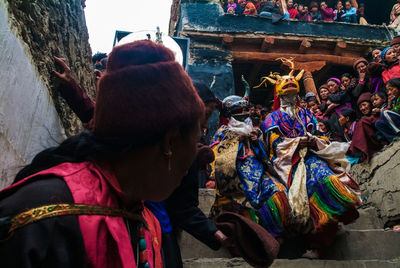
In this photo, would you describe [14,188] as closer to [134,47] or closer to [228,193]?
[134,47]

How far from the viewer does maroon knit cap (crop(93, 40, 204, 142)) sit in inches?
32.4

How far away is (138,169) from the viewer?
89 centimetres

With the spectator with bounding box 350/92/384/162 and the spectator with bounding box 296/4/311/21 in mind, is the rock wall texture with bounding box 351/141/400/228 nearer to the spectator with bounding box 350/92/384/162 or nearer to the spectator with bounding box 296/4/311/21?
the spectator with bounding box 350/92/384/162

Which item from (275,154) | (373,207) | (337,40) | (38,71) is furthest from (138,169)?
(337,40)

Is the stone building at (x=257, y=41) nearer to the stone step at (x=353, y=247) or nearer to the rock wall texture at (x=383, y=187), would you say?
the rock wall texture at (x=383, y=187)

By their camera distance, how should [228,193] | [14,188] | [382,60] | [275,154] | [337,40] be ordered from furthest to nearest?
[337,40]
[382,60]
[275,154]
[228,193]
[14,188]

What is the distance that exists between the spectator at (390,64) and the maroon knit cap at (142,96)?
5114 mm

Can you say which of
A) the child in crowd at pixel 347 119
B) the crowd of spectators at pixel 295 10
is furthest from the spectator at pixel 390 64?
the crowd of spectators at pixel 295 10

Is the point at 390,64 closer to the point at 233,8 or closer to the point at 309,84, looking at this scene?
the point at 309,84

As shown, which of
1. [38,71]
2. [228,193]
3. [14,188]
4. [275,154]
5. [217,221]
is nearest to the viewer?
[14,188]

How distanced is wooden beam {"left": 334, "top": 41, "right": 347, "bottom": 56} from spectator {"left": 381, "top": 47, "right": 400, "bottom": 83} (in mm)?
3366

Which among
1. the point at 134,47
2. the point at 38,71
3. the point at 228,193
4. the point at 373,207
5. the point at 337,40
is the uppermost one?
the point at 134,47

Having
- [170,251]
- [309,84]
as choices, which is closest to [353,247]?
[170,251]

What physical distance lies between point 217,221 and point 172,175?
48 cm
